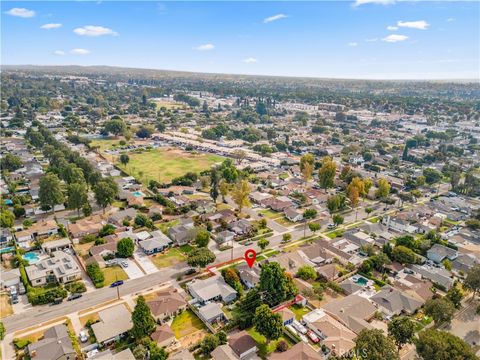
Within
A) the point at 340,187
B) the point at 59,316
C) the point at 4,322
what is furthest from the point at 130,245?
the point at 340,187

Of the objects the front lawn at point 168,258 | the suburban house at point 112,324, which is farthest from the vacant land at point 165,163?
the suburban house at point 112,324

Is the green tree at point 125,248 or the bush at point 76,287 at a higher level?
the green tree at point 125,248

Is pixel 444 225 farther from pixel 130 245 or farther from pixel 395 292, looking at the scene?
pixel 130 245

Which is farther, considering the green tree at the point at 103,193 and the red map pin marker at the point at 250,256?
the green tree at the point at 103,193

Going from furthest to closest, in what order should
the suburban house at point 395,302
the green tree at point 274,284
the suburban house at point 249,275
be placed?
the suburban house at point 249,275 → the suburban house at point 395,302 → the green tree at point 274,284

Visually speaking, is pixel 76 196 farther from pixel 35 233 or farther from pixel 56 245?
pixel 56 245

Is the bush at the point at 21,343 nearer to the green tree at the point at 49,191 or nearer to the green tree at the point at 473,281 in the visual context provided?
the green tree at the point at 49,191
